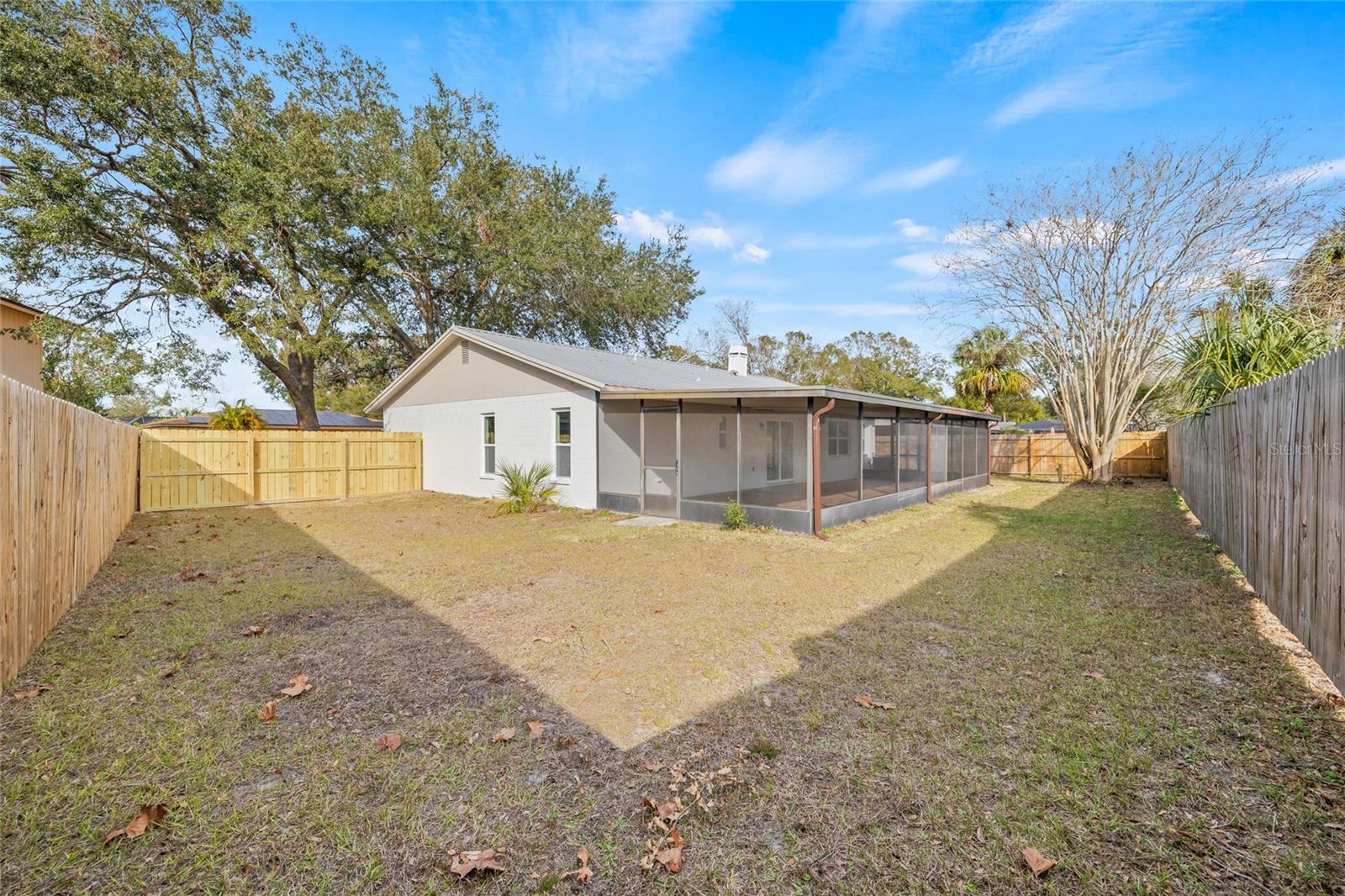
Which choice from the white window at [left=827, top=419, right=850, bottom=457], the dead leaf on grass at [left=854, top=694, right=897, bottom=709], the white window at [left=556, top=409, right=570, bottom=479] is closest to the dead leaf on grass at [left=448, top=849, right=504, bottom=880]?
the dead leaf on grass at [left=854, top=694, right=897, bottom=709]

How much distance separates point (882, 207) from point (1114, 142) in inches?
228

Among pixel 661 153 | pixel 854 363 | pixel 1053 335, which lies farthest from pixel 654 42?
pixel 854 363

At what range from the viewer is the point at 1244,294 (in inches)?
290

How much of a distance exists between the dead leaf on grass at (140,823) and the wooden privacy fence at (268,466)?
1212cm

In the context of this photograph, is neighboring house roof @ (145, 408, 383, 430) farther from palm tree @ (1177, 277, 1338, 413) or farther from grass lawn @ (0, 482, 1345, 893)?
palm tree @ (1177, 277, 1338, 413)

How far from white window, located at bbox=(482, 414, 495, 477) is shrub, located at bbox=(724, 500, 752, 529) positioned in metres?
6.60

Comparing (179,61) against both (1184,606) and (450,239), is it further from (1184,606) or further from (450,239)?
(1184,606)

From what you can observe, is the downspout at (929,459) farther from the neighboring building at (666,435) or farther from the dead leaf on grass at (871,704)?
the dead leaf on grass at (871,704)

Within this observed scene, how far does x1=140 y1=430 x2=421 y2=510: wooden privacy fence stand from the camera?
11461 mm

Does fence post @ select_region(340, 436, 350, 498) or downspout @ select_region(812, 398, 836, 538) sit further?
fence post @ select_region(340, 436, 350, 498)

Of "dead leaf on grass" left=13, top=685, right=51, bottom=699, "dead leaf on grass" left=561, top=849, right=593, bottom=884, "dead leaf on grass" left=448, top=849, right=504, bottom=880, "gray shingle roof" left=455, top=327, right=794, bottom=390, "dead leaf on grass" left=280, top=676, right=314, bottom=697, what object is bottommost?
"dead leaf on grass" left=561, top=849, right=593, bottom=884

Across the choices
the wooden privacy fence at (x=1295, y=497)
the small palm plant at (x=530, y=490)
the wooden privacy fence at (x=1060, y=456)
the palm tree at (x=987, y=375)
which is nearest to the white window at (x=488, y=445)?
the small palm plant at (x=530, y=490)

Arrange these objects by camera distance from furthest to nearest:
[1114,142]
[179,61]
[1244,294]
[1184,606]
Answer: [179,61]
[1114,142]
[1244,294]
[1184,606]

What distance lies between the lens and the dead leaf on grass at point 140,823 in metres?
2.19
